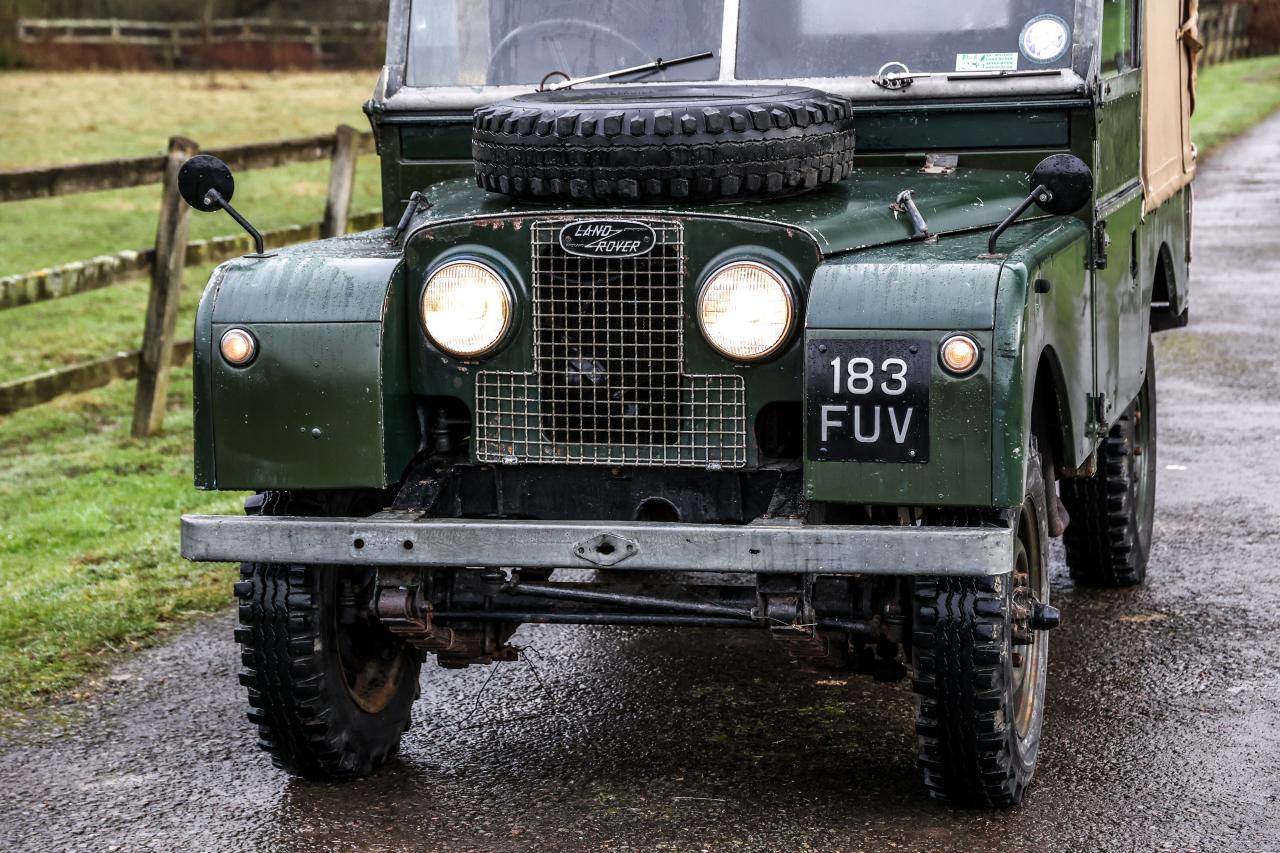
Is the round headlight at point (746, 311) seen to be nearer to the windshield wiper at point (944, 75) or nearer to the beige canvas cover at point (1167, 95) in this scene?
the windshield wiper at point (944, 75)

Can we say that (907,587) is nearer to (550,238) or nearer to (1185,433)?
(550,238)

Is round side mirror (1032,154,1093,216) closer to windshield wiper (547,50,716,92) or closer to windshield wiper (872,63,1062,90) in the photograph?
windshield wiper (872,63,1062,90)

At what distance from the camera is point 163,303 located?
10.4 meters

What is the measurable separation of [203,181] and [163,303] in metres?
5.44

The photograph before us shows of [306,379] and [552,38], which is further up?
[552,38]

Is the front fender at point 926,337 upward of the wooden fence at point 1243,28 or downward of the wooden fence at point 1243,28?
downward

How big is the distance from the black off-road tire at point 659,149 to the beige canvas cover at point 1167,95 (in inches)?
82.7

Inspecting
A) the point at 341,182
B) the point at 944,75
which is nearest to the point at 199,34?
the point at 341,182

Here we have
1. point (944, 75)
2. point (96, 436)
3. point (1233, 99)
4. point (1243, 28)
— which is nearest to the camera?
point (944, 75)

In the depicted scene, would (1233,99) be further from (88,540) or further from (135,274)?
(88,540)

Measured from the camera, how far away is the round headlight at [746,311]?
183 inches

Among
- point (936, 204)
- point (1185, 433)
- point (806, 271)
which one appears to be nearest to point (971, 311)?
point (806, 271)

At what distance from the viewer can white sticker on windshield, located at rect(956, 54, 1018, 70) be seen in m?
5.64

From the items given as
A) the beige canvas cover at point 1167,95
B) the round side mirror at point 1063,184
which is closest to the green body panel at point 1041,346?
the round side mirror at point 1063,184
